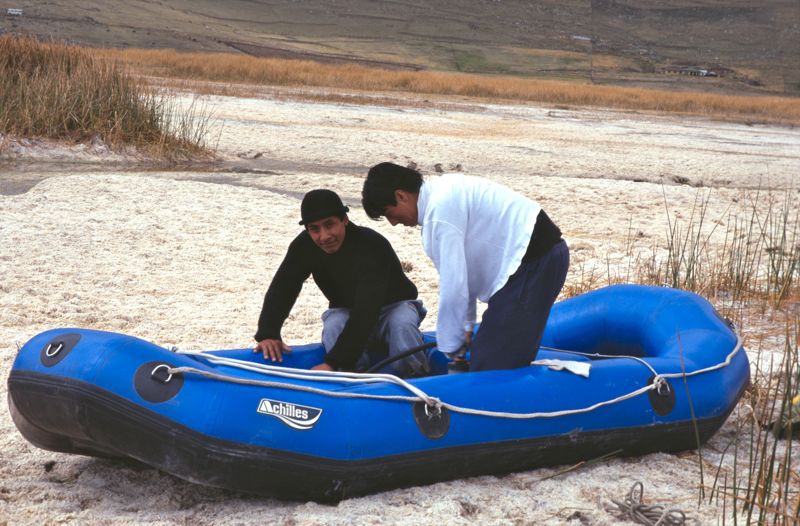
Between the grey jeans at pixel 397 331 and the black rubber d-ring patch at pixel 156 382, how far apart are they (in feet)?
3.12

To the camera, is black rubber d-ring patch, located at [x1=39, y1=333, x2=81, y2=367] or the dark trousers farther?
the dark trousers

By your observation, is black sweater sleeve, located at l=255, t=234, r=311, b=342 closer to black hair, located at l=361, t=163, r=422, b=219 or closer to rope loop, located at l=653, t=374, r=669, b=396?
black hair, located at l=361, t=163, r=422, b=219

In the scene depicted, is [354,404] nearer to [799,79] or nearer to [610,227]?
[610,227]

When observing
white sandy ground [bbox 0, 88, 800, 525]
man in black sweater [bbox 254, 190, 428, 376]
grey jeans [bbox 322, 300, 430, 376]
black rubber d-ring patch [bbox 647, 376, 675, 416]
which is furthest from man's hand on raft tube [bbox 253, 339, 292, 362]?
black rubber d-ring patch [bbox 647, 376, 675, 416]

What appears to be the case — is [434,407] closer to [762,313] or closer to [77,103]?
[762,313]

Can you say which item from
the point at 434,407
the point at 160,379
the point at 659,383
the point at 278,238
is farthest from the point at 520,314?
the point at 278,238

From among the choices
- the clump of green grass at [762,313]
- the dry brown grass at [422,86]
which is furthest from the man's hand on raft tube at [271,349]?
the dry brown grass at [422,86]

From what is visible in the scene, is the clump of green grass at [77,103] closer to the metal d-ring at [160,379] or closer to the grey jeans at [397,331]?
the grey jeans at [397,331]

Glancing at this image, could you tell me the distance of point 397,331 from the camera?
4.27 metres

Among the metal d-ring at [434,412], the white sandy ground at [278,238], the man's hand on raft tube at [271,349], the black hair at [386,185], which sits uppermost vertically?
the black hair at [386,185]

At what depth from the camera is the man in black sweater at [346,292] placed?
4059 millimetres

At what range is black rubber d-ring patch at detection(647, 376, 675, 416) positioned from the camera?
392cm

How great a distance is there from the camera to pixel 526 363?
3.91 meters

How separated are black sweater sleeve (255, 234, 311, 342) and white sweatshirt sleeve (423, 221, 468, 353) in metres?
0.72
